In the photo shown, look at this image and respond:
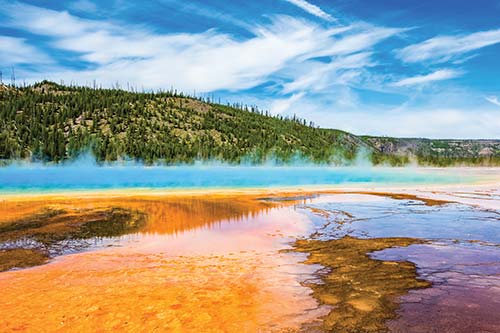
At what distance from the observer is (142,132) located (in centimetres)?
14038

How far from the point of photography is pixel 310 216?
17766 mm

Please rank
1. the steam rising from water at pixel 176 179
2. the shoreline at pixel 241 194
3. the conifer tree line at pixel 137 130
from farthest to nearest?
the conifer tree line at pixel 137 130 < the steam rising from water at pixel 176 179 < the shoreline at pixel 241 194

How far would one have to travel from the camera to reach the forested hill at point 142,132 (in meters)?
120

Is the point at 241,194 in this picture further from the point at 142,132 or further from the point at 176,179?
the point at 142,132

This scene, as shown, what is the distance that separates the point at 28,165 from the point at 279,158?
260 ft

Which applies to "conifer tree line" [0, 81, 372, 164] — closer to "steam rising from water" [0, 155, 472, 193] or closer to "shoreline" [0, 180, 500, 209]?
"steam rising from water" [0, 155, 472, 193]

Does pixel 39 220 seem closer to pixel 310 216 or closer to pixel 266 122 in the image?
pixel 310 216

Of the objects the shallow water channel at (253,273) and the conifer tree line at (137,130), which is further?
the conifer tree line at (137,130)

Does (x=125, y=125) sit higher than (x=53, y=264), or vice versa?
(x=125, y=125)

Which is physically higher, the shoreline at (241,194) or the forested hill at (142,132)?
the forested hill at (142,132)

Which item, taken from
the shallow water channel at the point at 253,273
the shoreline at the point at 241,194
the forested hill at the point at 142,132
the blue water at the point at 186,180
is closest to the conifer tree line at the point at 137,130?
the forested hill at the point at 142,132

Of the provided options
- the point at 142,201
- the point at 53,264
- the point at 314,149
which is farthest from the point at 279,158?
the point at 53,264

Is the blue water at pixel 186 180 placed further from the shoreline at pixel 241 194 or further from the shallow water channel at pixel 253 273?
the shallow water channel at pixel 253 273

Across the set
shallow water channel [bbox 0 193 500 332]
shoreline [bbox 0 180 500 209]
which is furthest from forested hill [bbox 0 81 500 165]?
shallow water channel [bbox 0 193 500 332]
